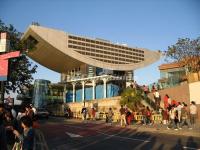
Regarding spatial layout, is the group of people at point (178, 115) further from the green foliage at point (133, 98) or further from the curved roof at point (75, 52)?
the curved roof at point (75, 52)

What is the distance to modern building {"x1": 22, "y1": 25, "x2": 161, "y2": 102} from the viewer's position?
92.2 m

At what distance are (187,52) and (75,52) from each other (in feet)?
192

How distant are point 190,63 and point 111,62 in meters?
63.2

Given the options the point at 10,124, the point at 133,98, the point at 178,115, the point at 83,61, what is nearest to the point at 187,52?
the point at 133,98

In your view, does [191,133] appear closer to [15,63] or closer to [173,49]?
[15,63]

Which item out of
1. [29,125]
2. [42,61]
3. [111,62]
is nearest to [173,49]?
[29,125]

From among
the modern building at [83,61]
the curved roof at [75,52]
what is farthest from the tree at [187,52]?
the curved roof at [75,52]

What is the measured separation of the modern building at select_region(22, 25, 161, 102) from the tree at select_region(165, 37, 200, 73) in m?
44.6

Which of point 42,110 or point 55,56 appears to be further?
point 55,56

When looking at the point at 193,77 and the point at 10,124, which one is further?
the point at 193,77

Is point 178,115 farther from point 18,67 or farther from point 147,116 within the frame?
point 18,67

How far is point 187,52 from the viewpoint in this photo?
1711 inches

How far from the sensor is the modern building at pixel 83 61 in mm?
92250

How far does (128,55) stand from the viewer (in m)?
111
